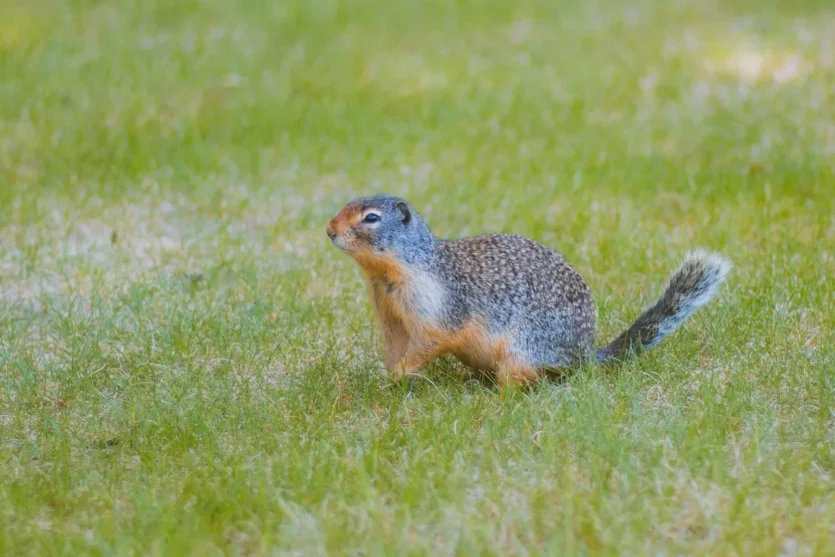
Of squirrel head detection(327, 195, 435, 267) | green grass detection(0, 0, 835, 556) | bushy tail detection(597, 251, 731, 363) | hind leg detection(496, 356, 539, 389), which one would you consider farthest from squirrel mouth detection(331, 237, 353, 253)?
bushy tail detection(597, 251, 731, 363)

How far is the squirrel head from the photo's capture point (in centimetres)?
441

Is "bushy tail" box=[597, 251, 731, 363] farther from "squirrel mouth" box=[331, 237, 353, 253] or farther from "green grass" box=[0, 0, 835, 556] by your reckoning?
"squirrel mouth" box=[331, 237, 353, 253]

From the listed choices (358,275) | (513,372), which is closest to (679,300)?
(513,372)

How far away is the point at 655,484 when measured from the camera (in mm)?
3559

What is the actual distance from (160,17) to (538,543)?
8340mm

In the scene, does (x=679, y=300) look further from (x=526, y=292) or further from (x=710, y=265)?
(x=526, y=292)

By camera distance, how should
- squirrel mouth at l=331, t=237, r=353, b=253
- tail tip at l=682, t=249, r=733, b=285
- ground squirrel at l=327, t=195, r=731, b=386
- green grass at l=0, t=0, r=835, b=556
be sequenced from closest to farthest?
1. green grass at l=0, t=0, r=835, b=556
2. squirrel mouth at l=331, t=237, r=353, b=253
3. ground squirrel at l=327, t=195, r=731, b=386
4. tail tip at l=682, t=249, r=733, b=285

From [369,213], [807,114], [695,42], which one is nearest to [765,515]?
[369,213]

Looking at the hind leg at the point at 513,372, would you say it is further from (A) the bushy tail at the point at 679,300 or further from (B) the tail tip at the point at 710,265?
(B) the tail tip at the point at 710,265

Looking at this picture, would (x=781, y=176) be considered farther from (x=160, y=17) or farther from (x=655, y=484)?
(x=160, y=17)

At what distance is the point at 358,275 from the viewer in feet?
19.7

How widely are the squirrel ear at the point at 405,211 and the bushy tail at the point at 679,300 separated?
3.30 ft

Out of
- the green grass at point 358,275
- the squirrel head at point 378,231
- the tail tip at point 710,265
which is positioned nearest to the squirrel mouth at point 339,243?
the squirrel head at point 378,231

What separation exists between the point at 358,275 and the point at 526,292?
154cm
